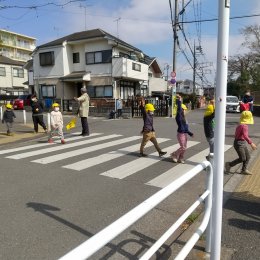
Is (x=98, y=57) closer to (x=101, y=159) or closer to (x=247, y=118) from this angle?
(x=101, y=159)

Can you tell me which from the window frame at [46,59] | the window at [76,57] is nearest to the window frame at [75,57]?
the window at [76,57]

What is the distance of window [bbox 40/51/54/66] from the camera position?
32.1 metres

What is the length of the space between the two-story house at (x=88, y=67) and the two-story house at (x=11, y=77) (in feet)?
59.6

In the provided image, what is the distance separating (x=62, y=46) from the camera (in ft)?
101

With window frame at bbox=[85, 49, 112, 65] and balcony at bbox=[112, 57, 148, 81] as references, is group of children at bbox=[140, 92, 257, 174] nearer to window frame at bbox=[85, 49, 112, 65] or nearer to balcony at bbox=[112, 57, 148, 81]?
balcony at bbox=[112, 57, 148, 81]

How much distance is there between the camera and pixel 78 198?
17.1 ft

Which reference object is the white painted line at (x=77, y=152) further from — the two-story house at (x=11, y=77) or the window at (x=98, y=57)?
the two-story house at (x=11, y=77)

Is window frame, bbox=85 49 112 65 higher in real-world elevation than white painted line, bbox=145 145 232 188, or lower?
higher

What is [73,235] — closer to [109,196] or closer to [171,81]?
[109,196]

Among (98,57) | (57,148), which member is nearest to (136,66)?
(98,57)

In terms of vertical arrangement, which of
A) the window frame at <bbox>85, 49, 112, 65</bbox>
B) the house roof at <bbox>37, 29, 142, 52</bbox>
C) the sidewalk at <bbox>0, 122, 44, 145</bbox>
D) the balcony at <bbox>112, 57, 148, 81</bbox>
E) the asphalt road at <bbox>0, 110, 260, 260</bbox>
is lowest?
the asphalt road at <bbox>0, 110, 260, 260</bbox>

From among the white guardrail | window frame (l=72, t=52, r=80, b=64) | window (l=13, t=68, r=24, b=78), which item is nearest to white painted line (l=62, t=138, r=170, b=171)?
the white guardrail

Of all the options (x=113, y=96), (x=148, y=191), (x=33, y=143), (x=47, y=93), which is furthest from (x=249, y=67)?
(x=148, y=191)

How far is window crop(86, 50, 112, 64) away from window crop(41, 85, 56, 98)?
4954 mm
